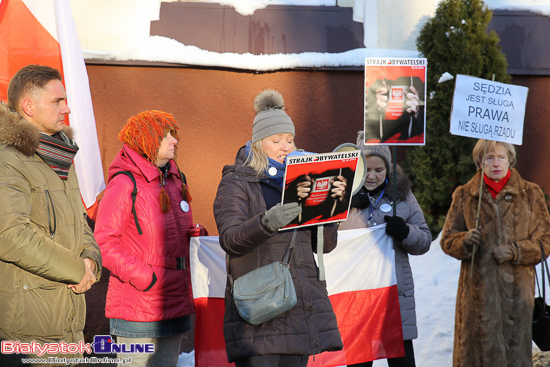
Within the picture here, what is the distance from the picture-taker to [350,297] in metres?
4.90

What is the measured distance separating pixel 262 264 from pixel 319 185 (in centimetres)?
52

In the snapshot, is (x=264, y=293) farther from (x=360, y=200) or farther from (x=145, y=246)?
(x=360, y=200)

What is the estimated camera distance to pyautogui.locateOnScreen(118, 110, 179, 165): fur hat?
174 inches

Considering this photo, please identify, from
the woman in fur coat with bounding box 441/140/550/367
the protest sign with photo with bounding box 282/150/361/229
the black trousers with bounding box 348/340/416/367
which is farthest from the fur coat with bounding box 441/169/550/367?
the protest sign with photo with bounding box 282/150/361/229

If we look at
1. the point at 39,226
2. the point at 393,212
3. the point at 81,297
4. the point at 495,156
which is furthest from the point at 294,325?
the point at 495,156

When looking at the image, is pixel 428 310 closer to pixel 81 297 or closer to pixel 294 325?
pixel 294 325

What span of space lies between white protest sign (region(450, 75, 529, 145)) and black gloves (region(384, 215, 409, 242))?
0.97 m

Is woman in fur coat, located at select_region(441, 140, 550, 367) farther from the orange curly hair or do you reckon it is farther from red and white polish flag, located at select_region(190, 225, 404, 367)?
the orange curly hair

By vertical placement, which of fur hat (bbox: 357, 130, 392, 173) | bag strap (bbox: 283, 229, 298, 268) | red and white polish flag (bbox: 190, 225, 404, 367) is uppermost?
fur hat (bbox: 357, 130, 392, 173)

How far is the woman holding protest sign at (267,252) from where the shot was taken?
10.6 feet

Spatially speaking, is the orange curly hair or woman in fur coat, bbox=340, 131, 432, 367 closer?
the orange curly hair

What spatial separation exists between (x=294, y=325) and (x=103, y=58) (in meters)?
4.73

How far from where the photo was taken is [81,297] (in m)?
3.45

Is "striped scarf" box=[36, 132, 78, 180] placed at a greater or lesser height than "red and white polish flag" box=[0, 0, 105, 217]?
lesser
